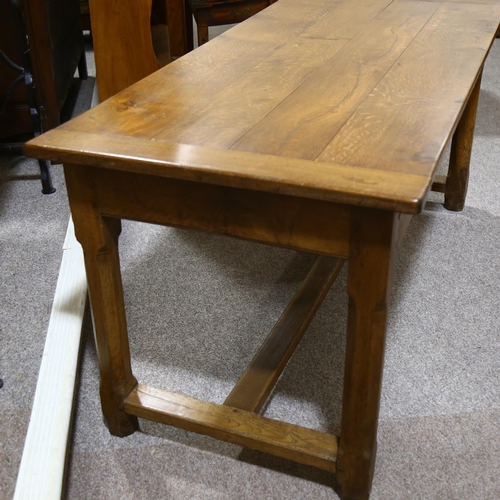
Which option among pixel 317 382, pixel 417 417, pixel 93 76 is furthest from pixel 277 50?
pixel 93 76

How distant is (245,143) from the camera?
104 cm

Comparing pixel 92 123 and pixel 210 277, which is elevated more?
pixel 92 123

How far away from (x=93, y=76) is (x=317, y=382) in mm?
2560

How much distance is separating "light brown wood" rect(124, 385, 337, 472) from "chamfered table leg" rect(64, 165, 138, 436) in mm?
48

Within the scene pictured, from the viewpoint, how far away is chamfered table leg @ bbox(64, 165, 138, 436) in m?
1.09

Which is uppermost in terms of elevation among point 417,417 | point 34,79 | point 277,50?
point 277,50

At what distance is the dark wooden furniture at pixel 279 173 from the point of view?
0.95 meters

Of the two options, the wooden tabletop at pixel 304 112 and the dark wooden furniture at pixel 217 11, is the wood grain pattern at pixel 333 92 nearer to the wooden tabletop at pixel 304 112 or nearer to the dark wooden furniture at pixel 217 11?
the wooden tabletop at pixel 304 112

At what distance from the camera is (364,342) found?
104 centimetres

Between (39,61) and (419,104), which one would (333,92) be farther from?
(39,61)

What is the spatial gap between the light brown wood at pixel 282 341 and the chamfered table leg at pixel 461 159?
2.04 ft

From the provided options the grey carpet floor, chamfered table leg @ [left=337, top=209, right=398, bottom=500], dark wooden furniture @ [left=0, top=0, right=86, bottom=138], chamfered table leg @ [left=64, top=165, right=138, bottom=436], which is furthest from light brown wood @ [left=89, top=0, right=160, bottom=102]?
chamfered table leg @ [left=337, top=209, right=398, bottom=500]

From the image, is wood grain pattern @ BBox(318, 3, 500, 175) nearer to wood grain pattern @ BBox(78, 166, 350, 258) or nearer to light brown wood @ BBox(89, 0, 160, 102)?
wood grain pattern @ BBox(78, 166, 350, 258)

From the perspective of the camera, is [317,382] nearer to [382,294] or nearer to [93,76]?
[382,294]
